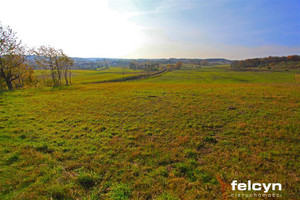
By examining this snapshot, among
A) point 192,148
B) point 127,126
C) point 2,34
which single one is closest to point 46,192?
point 127,126

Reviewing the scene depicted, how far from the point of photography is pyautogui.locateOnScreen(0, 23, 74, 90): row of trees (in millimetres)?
26219

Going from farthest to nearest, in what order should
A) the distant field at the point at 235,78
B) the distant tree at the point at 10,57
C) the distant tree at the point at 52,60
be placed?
the distant field at the point at 235,78
the distant tree at the point at 52,60
the distant tree at the point at 10,57

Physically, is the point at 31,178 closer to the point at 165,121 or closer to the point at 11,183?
the point at 11,183

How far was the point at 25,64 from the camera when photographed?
104 ft

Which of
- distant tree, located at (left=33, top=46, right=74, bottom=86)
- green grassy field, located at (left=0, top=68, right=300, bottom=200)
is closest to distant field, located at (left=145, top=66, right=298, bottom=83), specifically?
distant tree, located at (left=33, top=46, right=74, bottom=86)

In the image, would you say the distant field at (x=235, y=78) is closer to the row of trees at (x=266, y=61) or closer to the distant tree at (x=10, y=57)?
the distant tree at (x=10, y=57)

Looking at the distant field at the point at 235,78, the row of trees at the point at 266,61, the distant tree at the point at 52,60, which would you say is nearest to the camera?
the distant tree at the point at 52,60

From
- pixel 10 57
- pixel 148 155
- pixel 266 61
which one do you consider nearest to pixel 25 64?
pixel 10 57

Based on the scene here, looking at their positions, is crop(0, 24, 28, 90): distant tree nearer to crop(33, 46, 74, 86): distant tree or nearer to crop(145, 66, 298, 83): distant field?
crop(33, 46, 74, 86): distant tree

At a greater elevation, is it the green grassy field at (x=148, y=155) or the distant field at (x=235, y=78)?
the distant field at (x=235, y=78)

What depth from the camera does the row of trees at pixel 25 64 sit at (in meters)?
26.2

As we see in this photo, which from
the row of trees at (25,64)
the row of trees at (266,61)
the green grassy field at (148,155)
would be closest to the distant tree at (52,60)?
the row of trees at (25,64)

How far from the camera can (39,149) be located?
22.3ft

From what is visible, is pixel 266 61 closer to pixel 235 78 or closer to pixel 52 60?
pixel 235 78
